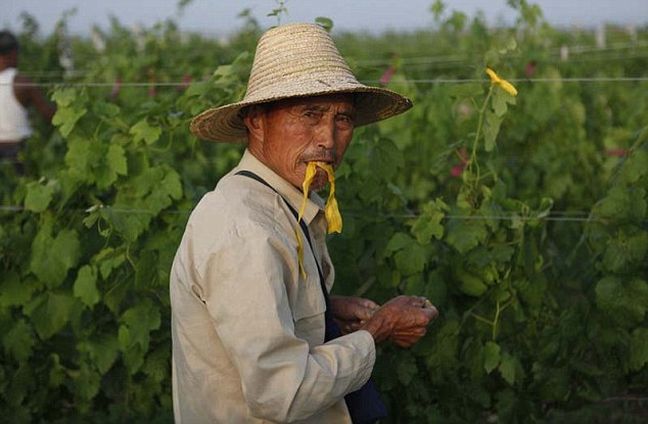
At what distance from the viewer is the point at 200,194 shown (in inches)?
168

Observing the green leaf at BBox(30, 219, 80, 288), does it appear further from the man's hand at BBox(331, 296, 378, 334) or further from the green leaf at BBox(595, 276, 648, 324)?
the green leaf at BBox(595, 276, 648, 324)

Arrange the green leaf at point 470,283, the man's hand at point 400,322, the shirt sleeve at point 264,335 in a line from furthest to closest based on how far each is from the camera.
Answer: the green leaf at point 470,283, the man's hand at point 400,322, the shirt sleeve at point 264,335

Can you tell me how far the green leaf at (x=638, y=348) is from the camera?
408cm

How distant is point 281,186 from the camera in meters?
2.67

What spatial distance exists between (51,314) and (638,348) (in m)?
2.04

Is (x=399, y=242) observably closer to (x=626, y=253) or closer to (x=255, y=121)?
(x=626, y=253)

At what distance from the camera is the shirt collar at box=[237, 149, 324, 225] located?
2.67 meters

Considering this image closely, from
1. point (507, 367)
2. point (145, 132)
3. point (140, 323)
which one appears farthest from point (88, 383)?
point (507, 367)

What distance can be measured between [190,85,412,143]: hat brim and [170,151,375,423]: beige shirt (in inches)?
5.5

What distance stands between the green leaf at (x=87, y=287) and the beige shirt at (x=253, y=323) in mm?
1411

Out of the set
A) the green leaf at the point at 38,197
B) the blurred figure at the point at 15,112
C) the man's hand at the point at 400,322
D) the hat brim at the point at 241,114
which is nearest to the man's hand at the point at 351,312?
the man's hand at the point at 400,322

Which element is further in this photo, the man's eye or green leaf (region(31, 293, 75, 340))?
green leaf (region(31, 293, 75, 340))

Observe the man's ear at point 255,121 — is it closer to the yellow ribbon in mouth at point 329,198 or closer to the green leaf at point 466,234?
the yellow ribbon in mouth at point 329,198

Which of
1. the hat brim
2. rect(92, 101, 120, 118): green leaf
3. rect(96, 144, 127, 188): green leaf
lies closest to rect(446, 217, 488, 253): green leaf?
the hat brim
